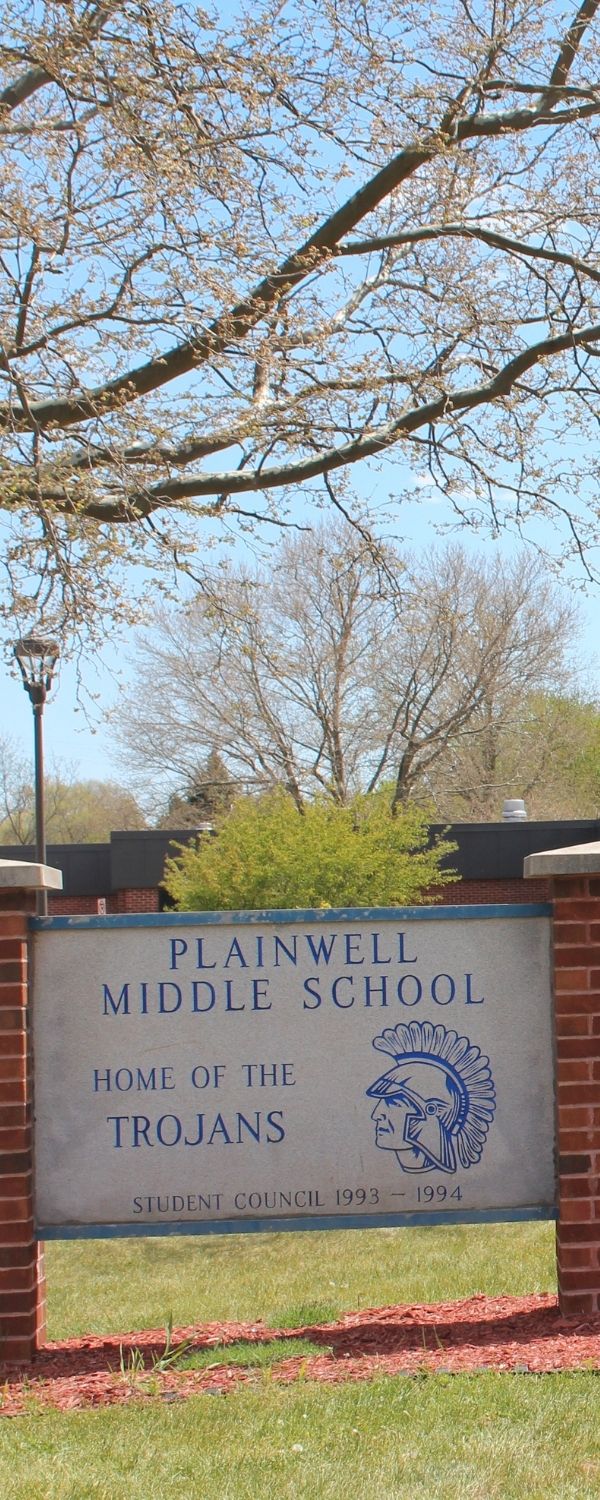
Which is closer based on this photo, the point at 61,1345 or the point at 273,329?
the point at 61,1345

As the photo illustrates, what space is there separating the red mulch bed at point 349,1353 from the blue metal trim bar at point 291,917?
150cm

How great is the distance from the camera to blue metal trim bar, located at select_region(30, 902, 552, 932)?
527 cm

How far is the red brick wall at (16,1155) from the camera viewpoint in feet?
16.6

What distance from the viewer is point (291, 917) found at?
17.4 feet

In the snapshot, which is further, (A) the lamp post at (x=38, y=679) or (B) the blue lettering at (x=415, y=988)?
(A) the lamp post at (x=38, y=679)

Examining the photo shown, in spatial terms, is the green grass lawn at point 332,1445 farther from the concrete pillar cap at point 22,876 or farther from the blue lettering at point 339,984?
the concrete pillar cap at point 22,876

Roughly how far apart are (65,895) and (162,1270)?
21688mm

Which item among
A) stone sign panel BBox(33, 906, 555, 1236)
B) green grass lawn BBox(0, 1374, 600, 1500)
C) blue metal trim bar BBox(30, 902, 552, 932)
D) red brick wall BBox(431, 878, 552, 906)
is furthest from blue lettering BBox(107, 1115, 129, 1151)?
red brick wall BBox(431, 878, 552, 906)

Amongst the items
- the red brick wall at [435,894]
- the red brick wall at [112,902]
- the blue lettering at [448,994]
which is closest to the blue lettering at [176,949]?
the blue lettering at [448,994]

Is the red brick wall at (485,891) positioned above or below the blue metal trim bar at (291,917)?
above

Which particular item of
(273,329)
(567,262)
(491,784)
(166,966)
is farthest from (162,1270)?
(491,784)

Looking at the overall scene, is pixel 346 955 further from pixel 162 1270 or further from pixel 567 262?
pixel 567 262

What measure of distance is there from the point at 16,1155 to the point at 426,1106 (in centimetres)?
152

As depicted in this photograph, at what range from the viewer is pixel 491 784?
1587 inches
